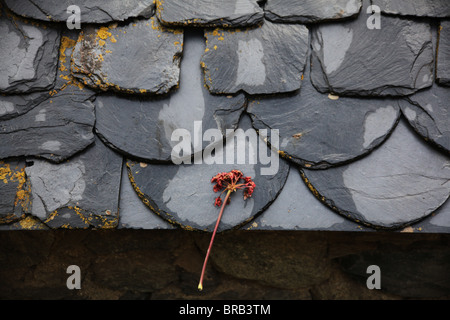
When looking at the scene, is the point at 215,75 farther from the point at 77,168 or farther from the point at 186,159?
the point at 77,168

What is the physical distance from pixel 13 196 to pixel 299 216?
0.67m

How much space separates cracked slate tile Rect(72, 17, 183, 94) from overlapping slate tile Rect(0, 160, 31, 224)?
276mm

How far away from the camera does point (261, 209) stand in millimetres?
776

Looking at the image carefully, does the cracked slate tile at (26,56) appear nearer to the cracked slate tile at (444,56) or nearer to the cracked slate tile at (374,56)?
the cracked slate tile at (374,56)

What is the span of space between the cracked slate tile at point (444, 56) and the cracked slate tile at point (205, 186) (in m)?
0.42

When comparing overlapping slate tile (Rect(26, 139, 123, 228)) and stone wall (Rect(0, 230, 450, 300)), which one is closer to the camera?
overlapping slate tile (Rect(26, 139, 123, 228))

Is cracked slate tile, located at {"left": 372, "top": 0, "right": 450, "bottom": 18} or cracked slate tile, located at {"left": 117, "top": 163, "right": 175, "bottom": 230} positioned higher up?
cracked slate tile, located at {"left": 372, "top": 0, "right": 450, "bottom": 18}

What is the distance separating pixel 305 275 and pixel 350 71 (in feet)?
2.38

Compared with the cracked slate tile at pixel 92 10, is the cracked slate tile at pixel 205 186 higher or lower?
lower

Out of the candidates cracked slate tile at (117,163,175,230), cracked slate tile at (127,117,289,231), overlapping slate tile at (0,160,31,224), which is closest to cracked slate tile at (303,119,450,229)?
cracked slate tile at (127,117,289,231)

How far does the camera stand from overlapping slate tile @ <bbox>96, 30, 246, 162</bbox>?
775mm

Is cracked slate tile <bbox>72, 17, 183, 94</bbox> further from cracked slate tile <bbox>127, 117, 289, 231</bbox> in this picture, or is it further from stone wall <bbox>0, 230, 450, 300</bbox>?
stone wall <bbox>0, 230, 450, 300</bbox>

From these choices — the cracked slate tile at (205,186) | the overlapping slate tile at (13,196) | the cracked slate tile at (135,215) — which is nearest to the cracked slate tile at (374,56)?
the cracked slate tile at (205,186)

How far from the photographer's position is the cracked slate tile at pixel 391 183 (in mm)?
772
